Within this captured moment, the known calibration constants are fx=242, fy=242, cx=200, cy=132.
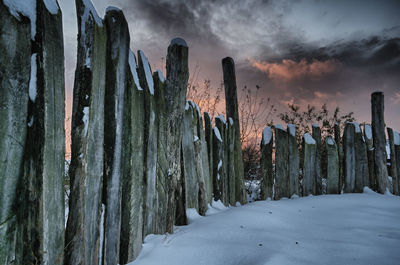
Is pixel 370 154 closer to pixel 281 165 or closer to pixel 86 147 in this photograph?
pixel 281 165

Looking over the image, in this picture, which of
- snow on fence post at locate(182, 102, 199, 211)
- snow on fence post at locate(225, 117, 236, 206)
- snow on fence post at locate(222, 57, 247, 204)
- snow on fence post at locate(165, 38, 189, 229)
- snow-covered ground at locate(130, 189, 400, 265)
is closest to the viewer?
snow-covered ground at locate(130, 189, 400, 265)

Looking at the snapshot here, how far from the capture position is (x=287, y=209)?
3295mm

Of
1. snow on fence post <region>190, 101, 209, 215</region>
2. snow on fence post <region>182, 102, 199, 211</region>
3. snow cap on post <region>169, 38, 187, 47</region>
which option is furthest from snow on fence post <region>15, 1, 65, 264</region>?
snow on fence post <region>190, 101, 209, 215</region>

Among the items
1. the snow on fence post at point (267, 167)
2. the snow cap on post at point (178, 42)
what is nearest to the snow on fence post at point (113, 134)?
the snow cap on post at point (178, 42)

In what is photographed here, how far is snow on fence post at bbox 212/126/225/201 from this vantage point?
343cm

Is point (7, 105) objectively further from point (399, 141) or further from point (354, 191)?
point (399, 141)

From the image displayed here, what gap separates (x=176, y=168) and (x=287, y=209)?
1822 millimetres

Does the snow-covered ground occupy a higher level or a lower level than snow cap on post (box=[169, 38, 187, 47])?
lower

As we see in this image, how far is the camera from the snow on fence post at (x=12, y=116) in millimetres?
934

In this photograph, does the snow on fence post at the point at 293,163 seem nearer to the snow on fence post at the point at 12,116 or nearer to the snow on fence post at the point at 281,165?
the snow on fence post at the point at 281,165

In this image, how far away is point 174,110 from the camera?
237 cm

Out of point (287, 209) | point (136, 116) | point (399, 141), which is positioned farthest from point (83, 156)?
point (399, 141)

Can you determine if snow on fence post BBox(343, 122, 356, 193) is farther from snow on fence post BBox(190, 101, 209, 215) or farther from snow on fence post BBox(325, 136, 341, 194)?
snow on fence post BBox(190, 101, 209, 215)

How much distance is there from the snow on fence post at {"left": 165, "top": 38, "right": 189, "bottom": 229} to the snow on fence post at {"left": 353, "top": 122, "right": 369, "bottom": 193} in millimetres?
3811
